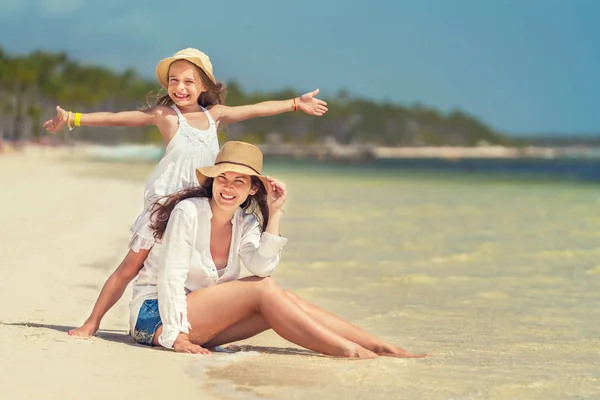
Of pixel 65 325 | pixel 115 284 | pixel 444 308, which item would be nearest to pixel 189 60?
pixel 115 284

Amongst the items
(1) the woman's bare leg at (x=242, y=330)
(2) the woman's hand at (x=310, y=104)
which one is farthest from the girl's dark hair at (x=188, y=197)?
(2) the woman's hand at (x=310, y=104)

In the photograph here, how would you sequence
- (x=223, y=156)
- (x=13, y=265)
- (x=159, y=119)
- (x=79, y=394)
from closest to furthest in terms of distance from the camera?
(x=79, y=394) < (x=223, y=156) < (x=159, y=119) < (x=13, y=265)

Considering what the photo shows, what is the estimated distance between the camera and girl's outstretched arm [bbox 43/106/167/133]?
17.9 feet

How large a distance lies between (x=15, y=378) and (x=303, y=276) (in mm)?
5208

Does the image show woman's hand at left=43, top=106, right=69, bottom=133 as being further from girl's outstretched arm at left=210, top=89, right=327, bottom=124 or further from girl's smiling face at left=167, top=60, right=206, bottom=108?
girl's outstretched arm at left=210, top=89, right=327, bottom=124

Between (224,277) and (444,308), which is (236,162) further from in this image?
(444,308)

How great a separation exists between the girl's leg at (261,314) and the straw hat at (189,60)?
1222mm

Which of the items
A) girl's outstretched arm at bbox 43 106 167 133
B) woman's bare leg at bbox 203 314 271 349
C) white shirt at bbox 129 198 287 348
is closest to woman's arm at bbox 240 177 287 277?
white shirt at bbox 129 198 287 348

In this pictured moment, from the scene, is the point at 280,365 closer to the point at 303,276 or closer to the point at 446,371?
the point at 446,371

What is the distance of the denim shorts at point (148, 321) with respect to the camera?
207 inches

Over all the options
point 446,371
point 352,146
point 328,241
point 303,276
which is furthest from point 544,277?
point 352,146

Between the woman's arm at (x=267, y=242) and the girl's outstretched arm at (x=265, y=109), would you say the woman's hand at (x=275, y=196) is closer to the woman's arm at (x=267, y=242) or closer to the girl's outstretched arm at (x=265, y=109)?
the woman's arm at (x=267, y=242)

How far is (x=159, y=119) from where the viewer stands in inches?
219

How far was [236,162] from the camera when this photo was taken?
505cm
